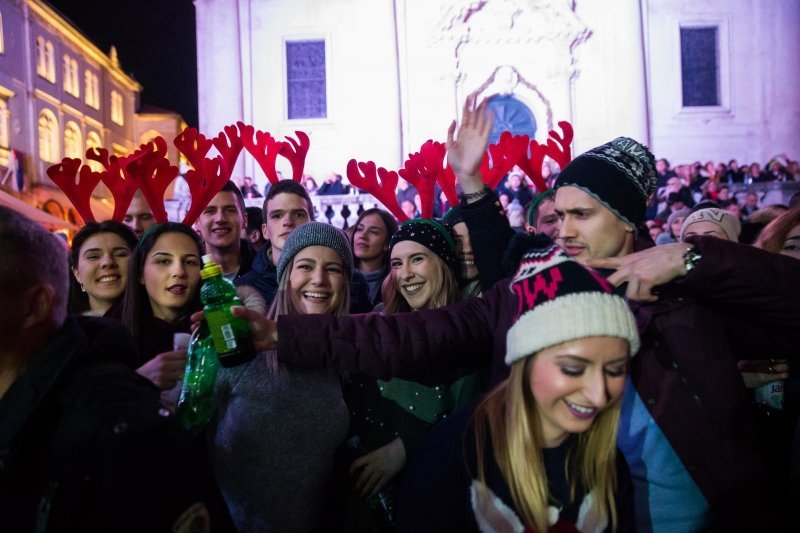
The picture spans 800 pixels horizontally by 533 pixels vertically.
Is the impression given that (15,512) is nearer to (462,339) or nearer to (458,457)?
(458,457)

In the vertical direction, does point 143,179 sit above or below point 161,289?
above

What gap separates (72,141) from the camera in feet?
103

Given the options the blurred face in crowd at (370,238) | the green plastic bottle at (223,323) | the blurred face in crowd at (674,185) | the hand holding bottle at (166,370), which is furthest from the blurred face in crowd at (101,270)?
the blurred face in crowd at (674,185)

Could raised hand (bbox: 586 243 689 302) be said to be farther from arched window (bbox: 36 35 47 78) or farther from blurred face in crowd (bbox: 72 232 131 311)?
arched window (bbox: 36 35 47 78)

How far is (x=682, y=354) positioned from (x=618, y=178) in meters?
0.76

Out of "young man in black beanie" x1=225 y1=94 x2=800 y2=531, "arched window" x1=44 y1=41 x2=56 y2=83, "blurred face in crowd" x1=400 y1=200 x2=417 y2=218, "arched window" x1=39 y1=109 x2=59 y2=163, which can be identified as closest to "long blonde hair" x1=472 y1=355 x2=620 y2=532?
"young man in black beanie" x1=225 y1=94 x2=800 y2=531

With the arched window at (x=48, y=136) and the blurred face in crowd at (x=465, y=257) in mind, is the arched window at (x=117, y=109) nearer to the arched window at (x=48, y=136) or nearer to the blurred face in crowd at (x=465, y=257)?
the arched window at (x=48, y=136)

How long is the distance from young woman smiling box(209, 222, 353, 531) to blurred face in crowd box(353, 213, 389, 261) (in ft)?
8.84

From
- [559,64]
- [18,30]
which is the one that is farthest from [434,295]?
[18,30]

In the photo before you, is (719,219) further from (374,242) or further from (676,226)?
(374,242)

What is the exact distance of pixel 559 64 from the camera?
17156 mm

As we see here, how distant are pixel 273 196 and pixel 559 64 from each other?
49.5ft

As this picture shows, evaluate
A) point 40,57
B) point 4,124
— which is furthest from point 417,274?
point 40,57

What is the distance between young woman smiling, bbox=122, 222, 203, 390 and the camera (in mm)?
3023
